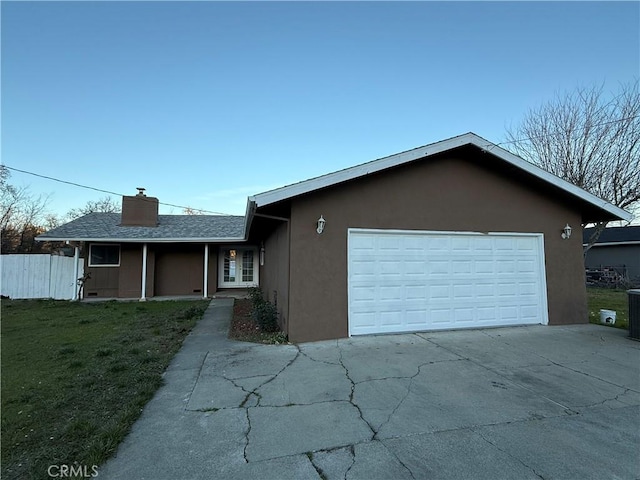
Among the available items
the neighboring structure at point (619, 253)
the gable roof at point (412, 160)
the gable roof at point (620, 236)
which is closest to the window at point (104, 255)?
the gable roof at point (412, 160)

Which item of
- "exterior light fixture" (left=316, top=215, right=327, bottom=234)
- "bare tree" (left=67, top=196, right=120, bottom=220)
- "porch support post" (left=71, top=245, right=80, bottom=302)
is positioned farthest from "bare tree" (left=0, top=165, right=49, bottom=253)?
"exterior light fixture" (left=316, top=215, right=327, bottom=234)

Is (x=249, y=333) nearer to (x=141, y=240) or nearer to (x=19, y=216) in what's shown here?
(x=141, y=240)

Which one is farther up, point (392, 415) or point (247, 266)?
point (247, 266)

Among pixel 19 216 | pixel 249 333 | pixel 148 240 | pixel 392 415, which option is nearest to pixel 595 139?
pixel 249 333

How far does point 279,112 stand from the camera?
11.7m

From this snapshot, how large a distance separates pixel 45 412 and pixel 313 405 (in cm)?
290

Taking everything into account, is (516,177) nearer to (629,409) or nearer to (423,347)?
(423,347)

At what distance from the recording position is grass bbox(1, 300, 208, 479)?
9.51 feet

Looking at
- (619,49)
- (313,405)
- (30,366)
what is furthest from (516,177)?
(30,366)

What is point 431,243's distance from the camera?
7.42 m

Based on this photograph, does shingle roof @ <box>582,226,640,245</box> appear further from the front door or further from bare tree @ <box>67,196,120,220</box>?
bare tree @ <box>67,196,120,220</box>

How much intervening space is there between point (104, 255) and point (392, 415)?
15.6 metres

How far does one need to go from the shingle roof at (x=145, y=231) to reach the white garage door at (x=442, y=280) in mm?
8241

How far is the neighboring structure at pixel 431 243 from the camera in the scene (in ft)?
21.6
